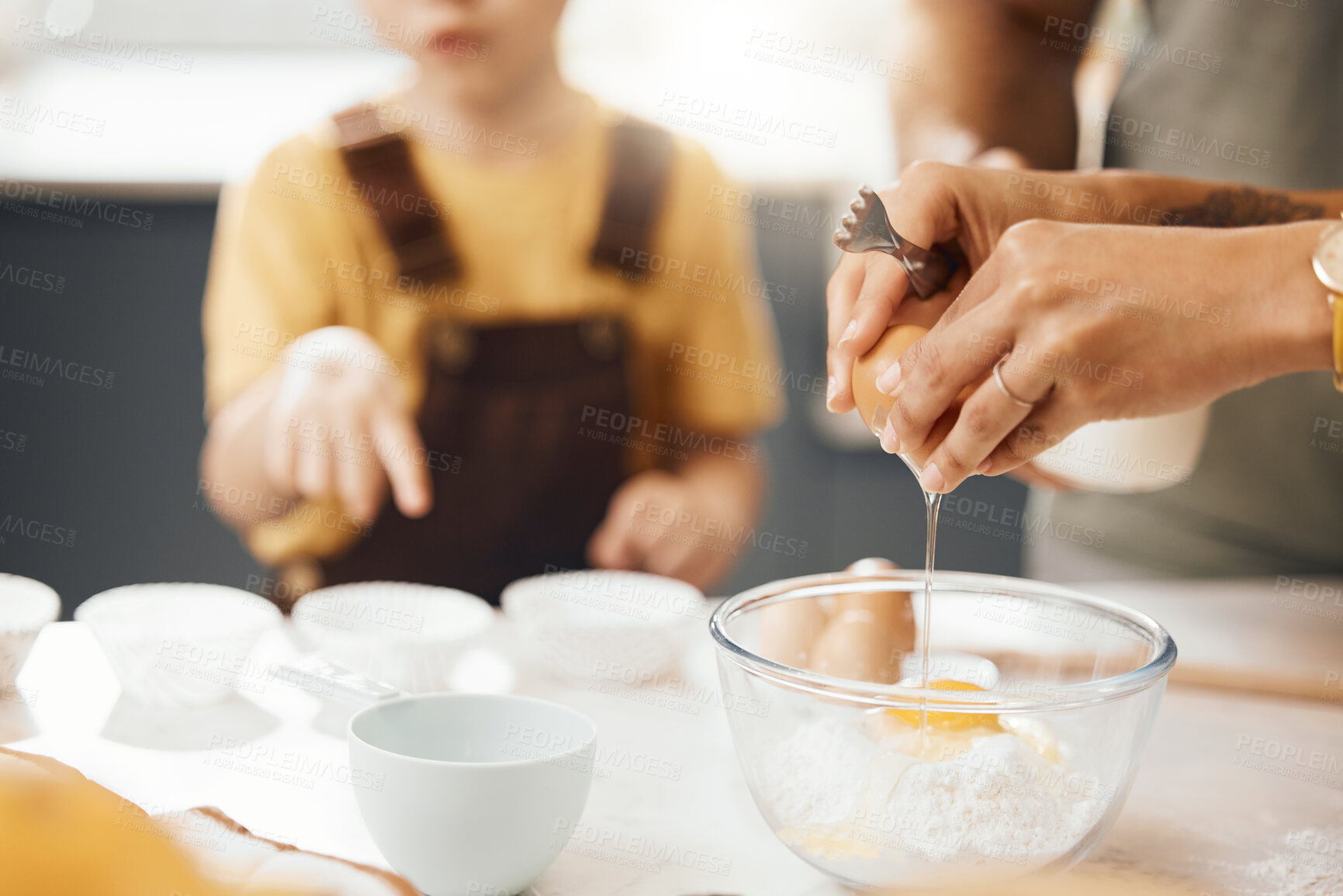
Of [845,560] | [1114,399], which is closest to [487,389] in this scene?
[845,560]

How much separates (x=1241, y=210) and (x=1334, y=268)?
42 cm

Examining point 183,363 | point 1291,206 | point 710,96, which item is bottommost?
point 183,363

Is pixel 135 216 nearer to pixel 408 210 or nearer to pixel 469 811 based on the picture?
pixel 408 210

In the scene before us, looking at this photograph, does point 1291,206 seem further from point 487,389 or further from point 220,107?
point 220,107

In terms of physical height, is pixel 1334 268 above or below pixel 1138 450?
above

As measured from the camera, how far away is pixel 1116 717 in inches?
23.3

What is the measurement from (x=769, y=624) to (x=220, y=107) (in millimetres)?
2225

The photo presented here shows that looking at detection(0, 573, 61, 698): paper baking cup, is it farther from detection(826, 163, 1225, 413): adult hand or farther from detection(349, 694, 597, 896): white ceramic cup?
detection(826, 163, 1225, 413): adult hand

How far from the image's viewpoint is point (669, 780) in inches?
30.0

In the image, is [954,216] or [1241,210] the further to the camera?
[1241,210]

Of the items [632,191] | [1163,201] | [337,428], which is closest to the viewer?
[1163,201]

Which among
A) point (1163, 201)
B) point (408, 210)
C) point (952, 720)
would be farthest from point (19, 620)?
point (408, 210)

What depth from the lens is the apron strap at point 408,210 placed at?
2367mm

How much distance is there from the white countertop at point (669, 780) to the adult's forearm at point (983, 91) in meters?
0.93
